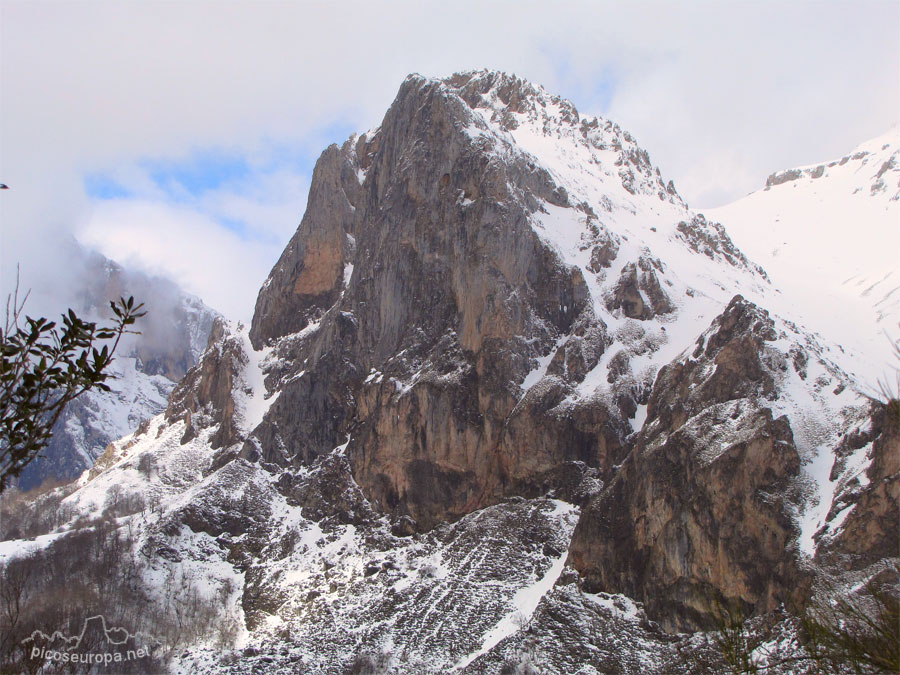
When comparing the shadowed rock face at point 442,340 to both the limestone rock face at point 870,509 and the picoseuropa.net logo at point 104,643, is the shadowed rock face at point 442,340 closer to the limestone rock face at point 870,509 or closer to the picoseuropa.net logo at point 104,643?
the limestone rock face at point 870,509

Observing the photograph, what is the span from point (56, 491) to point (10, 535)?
74.3 feet

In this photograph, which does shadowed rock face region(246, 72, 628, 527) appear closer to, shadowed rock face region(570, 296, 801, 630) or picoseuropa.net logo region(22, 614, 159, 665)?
shadowed rock face region(570, 296, 801, 630)

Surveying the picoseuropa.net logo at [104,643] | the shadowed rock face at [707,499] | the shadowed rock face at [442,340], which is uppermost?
the shadowed rock face at [442,340]

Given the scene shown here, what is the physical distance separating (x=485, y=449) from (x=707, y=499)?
3635 cm

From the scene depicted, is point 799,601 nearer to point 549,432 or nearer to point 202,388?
point 549,432

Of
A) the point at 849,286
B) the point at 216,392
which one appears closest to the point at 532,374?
the point at 216,392

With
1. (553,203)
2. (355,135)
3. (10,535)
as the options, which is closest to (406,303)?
(553,203)

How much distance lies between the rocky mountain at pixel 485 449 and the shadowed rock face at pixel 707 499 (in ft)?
0.86

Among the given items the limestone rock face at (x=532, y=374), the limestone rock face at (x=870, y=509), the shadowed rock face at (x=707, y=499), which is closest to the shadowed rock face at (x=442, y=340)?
the limestone rock face at (x=532, y=374)

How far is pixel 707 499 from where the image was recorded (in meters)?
81.8

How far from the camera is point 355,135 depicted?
6673 inches

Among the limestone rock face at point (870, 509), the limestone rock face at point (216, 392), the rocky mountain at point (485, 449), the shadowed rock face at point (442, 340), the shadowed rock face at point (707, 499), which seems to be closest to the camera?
the limestone rock face at point (870, 509)

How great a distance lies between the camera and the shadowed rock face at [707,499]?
77.1 metres

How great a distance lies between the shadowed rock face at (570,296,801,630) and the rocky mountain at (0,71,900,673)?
10.4 inches
